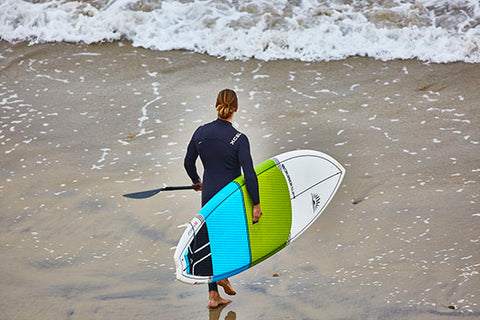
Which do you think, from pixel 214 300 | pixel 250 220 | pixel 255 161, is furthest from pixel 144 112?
pixel 214 300

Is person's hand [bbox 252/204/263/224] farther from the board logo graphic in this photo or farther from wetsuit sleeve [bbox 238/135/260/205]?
the board logo graphic

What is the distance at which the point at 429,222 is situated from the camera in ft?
12.1

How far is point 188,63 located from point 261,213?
3.73 metres

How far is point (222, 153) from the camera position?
118 inches

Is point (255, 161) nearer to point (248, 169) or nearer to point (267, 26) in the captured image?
point (248, 169)

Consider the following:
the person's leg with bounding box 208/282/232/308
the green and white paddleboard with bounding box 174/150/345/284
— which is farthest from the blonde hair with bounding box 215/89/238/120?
the person's leg with bounding box 208/282/232/308

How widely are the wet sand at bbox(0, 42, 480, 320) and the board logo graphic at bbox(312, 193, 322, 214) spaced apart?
0.40ft

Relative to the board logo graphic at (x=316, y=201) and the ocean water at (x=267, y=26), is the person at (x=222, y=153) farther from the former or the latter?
the ocean water at (x=267, y=26)

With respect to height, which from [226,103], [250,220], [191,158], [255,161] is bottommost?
[255,161]

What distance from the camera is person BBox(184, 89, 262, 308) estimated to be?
9.75 feet

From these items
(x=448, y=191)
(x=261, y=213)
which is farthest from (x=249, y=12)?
(x=261, y=213)

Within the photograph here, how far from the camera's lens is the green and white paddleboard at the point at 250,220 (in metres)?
3.05

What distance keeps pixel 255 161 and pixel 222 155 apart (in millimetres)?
1620

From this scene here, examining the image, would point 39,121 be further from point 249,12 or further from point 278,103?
point 249,12
